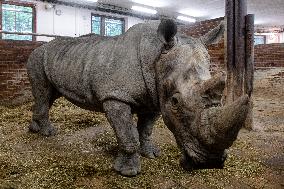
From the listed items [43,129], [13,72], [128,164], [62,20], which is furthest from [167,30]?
[62,20]

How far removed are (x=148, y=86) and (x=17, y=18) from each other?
43.8 feet

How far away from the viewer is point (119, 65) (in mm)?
2965

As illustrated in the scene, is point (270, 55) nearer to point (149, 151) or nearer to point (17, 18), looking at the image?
point (149, 151)

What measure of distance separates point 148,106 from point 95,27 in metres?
15.4

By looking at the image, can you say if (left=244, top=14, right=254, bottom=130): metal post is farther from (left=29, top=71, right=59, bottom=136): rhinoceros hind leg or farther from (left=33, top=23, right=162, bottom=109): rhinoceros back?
(left=29, top=71, right=59, bottom=136): rhinoceros hind leg

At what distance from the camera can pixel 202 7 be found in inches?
701

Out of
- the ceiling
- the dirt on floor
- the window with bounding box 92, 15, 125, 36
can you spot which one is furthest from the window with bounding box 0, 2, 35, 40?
the dirt on floor

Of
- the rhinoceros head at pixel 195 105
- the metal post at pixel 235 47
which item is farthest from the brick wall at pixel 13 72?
the rhinoceros head at pixel 195 105

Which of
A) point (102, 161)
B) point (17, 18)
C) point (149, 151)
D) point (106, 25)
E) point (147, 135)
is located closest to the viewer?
point (102, 161)

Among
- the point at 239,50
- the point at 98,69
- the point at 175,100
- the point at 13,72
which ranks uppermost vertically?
the point at 239,50

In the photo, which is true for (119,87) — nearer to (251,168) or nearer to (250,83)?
(251,168)

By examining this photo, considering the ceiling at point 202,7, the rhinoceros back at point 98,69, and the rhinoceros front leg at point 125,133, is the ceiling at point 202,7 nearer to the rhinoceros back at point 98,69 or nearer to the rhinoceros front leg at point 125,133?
the rhinoceros back at point 98,69

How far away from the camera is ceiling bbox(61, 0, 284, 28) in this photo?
16594mm

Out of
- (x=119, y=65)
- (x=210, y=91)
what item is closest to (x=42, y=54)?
(x=119, y=65)
